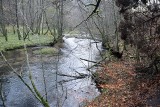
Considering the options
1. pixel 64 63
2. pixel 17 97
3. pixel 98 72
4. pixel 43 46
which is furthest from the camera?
pixel 43 46

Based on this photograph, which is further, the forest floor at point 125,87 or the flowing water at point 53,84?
the flowing water at point 53,84

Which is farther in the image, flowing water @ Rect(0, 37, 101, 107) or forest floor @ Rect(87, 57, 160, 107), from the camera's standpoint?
flowing water @ Rect(0, 37, 101, 107)

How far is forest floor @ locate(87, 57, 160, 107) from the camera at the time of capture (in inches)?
583

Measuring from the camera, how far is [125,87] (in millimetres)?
17094

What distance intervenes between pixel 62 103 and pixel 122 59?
36.5 feet

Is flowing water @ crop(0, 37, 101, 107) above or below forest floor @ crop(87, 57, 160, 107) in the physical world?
below

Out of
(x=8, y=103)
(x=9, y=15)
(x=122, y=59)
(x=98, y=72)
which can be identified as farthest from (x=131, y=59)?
(x=9, y=15)

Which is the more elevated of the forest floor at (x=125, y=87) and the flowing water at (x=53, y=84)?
the forest floor at (x=125, y=87)

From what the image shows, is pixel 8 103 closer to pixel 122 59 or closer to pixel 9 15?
pixel 122 59

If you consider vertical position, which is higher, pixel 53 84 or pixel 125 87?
pixel 125 87

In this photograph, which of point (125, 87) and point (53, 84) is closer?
point (125, 87)

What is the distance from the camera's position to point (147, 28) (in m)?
16.5

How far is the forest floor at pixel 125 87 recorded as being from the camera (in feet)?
Result: 48.5

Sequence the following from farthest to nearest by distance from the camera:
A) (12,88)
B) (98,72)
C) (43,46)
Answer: (43,46) < (98,72) < (12,88)
